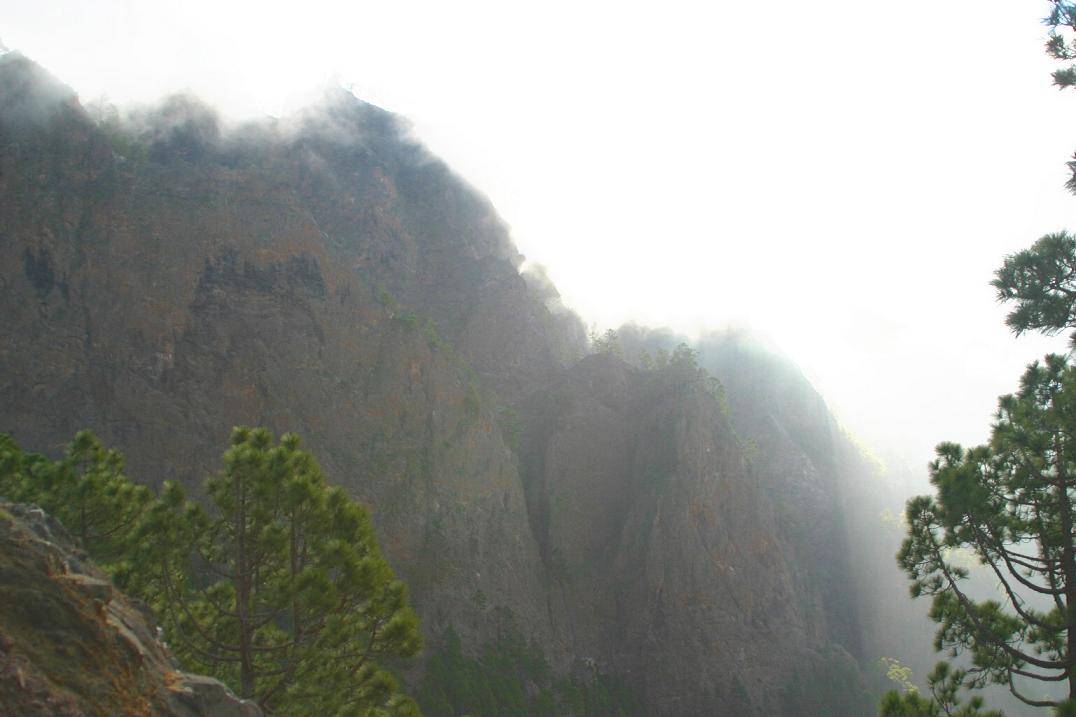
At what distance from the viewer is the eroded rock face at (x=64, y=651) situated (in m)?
6.08

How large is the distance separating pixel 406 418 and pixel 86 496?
3814cm

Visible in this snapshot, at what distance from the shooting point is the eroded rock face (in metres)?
6.08

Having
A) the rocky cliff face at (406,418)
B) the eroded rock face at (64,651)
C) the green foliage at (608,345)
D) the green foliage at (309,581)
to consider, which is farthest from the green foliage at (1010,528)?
the green foliage at (608,345)

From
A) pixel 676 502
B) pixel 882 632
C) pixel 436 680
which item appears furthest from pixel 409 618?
pixel 882 632

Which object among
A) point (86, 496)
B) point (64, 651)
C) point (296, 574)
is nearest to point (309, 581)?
point (296, 574)

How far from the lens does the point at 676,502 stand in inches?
2370

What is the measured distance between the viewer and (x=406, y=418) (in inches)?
2156

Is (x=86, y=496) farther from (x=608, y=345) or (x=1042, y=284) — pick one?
(x=608, y=345)

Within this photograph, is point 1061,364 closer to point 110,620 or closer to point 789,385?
point 110,620

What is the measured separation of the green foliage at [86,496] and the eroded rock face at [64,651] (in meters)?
9.59

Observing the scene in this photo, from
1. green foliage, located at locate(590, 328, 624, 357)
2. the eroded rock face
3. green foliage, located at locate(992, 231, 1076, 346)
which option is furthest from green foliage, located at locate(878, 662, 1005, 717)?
green foliage, located at locate(590, 328, 624, 357)

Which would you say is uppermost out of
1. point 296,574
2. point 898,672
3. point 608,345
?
point 608,345

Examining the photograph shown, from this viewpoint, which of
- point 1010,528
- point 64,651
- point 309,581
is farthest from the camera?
point 309,581

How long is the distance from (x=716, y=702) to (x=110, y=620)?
2015 inches
